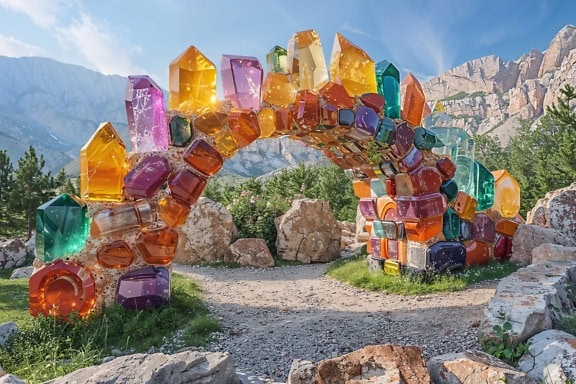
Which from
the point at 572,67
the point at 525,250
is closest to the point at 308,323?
the point at 525,250

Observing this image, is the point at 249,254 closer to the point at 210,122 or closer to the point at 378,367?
the point at 210,122

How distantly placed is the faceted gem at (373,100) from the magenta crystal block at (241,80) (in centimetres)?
222

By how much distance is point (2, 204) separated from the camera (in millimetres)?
17359

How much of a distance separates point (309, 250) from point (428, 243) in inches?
215

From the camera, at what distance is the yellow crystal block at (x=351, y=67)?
7.12m

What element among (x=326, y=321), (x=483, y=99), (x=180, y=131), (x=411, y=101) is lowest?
(x=326, y=321)

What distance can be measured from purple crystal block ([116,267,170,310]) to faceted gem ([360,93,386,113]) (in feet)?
15.7

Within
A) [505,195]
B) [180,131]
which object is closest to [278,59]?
[180,131]

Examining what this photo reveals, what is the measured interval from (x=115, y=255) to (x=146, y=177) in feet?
3.98

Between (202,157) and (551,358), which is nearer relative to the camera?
(551,358)

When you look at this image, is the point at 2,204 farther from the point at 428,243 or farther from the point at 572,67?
the point at 572,67

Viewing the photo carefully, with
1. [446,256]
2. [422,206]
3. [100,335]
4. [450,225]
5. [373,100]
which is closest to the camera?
[100,335]

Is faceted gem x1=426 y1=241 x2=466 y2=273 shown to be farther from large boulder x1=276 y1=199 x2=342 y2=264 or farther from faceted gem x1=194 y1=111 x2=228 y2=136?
large boulder x1=276 y1=199 x2=342 y2=264

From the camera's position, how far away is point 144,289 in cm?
554
